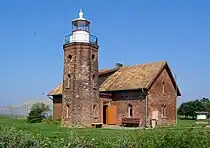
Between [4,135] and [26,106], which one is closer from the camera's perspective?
[4,135]

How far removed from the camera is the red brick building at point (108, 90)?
1430 inches

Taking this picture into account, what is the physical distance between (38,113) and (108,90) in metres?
11.0

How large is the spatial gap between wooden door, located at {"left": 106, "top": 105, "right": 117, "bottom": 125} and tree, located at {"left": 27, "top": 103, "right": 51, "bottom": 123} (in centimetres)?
1005

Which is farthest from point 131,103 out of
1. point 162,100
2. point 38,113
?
point 38,113

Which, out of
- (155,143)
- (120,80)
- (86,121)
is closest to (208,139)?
(155,143)

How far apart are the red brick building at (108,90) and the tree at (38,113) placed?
7598 millimetres

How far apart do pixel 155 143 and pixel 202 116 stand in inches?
1650

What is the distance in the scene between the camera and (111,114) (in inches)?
1615

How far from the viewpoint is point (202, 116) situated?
49.5m

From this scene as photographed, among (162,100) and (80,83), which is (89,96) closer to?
(80,83)

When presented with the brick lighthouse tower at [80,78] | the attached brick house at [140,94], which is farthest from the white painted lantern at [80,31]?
the attached brick house at [140,94]

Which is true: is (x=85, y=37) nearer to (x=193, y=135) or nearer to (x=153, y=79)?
(x=153, y=79)

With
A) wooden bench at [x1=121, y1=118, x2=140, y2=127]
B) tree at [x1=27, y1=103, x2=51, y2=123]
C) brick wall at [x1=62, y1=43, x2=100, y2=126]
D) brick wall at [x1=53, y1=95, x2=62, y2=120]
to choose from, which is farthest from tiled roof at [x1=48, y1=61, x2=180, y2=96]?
tree at [x1=27, y1=103, x2=51, y2=123]

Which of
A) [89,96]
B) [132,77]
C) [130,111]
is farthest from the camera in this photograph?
[132,77]
